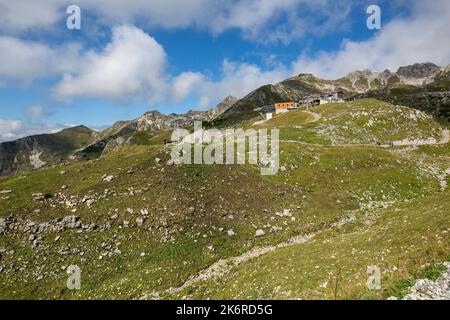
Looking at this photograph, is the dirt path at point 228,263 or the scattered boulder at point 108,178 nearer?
the dirt path at point 228,263

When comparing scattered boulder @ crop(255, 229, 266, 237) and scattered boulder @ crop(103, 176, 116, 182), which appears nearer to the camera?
scattered boulder @ crop(255, 229, 266, 237)

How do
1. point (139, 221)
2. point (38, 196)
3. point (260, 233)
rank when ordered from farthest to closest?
point (38, 196) < point (139, 221) < point (260, 233)

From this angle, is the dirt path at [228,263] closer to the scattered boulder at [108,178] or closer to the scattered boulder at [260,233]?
the scattered boulder at [260,233]

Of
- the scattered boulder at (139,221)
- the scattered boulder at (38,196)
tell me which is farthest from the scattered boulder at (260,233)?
the scattered boulder at (38,196)

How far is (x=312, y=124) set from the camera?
96250 mm

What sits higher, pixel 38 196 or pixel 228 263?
pixel 38 196

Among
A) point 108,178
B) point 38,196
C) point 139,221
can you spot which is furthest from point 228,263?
point 38,196

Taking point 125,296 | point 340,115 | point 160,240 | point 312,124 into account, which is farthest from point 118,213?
point 340,115

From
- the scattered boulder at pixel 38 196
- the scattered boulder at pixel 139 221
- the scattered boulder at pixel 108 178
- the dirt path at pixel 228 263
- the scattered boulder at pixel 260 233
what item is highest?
the scattered boulder at pixel 108 178

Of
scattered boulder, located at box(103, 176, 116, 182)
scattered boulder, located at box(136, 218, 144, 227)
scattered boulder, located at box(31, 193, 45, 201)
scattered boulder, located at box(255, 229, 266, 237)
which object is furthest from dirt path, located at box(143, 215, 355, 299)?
scattered boulder, located at box(31, 193, 45, 201)

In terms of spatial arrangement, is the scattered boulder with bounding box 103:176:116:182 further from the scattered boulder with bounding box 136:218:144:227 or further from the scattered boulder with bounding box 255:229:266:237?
the scattered boulder with bounding box 255:229:266:237

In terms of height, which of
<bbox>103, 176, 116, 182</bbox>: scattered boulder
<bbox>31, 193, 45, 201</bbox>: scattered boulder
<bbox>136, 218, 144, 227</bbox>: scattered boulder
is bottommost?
<bbox>136, 218, 144, 227</bbox>: scattered boulder

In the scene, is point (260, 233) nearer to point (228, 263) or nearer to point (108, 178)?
point (228, 263)

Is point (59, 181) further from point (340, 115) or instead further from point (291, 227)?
point (340, 115)
